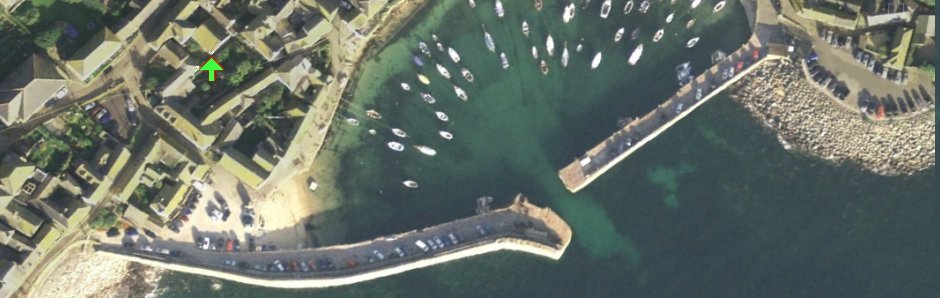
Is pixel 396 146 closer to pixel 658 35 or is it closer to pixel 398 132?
pixel 398 132

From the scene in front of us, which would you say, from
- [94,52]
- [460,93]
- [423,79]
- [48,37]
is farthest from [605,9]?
[48,37]

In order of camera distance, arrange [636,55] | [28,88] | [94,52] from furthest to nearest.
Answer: [636,55] < [94,52] < [28,88]

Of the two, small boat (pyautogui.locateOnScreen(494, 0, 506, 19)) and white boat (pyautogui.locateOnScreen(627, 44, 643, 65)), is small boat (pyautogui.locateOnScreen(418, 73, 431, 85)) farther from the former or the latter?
white boat (pyautogui.locateOnScreen(627, 44, 643, 65))

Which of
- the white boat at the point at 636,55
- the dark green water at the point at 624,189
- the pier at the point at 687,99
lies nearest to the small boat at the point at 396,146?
the dark green water at the point at 624,189

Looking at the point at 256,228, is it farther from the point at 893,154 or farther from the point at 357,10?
the point at 893,154

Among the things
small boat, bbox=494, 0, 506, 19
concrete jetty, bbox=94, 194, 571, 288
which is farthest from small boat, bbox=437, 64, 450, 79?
concrete jetty, bbox=94, 194, 571, 288
